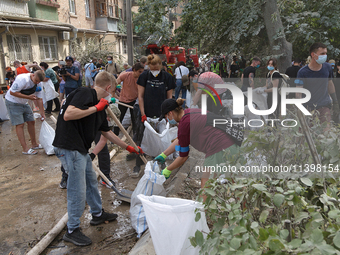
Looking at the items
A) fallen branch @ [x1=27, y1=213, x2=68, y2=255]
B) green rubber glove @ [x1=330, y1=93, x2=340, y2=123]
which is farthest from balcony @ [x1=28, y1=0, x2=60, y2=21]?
green rubber glove @ [x1=330, y1=93, x2=340, y2=123]

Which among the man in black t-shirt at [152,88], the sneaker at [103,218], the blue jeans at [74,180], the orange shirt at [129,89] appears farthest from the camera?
the orange shirt at [129,89]

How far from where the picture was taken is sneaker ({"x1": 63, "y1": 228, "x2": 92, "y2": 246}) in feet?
9.64

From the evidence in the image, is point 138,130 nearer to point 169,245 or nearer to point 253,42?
point 169,245

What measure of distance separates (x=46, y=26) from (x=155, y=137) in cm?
1285

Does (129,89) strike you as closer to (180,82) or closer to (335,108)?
(335,108)

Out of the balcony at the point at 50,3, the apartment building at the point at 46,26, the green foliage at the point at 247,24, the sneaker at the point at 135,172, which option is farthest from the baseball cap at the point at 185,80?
the balcony at the point at 50,3

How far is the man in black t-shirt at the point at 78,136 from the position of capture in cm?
278

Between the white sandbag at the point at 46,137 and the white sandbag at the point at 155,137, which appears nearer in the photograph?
the white sandbag at the point at 155,137

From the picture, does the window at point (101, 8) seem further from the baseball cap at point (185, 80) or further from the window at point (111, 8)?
the baseball cap at point (185, 80)

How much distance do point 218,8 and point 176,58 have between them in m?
8.17

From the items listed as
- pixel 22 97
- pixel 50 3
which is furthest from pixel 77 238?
pixel 50 3

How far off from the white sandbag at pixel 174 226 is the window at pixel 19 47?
510 inches

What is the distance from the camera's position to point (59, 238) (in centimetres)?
311

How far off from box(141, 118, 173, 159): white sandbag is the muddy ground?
0.57m
